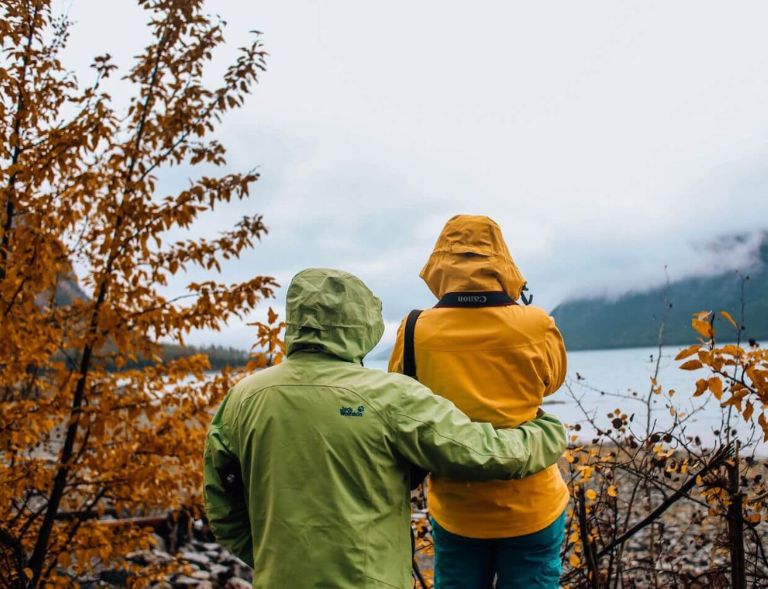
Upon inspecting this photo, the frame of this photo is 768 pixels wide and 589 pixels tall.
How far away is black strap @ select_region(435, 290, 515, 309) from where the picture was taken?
7.93ft

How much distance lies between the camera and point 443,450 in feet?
6.16

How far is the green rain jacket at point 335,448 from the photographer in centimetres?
181

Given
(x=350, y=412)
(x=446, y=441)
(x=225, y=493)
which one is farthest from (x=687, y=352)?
(x=225, y=493)

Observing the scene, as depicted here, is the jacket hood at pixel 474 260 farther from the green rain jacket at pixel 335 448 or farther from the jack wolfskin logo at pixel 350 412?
the jack wolfskin logo at pixel 350 412

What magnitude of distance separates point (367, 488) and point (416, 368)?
0.73m

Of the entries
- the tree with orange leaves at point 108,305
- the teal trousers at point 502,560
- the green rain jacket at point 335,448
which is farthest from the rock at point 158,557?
the green rain jacket at point 335,448

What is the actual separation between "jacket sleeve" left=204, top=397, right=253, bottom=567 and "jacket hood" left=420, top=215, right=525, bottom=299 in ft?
3.52

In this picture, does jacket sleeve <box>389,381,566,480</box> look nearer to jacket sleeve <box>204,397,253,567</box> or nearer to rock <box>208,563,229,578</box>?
jacket sleeve <box>204,397,253,567</box>

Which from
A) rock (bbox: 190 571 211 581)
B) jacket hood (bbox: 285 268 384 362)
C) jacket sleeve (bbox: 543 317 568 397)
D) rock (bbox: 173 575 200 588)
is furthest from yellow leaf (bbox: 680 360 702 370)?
rock (bbox: 190 571 211 581)

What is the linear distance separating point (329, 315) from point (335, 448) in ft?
1.49

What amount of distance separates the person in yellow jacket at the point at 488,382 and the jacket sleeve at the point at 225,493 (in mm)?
791

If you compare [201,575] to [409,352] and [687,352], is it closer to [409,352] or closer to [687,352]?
[409,352]

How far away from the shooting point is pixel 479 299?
2.41 m

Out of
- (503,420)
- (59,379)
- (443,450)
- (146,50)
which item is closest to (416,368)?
(503,420)
